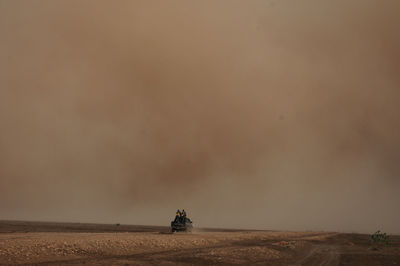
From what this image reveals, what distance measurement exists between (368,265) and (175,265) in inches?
611

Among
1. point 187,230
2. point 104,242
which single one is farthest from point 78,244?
point 187,230

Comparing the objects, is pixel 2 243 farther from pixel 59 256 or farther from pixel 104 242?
pixel 104 242

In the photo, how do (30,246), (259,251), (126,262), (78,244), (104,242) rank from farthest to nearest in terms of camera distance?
1. (259,251)
2. (104,242)
3. (78,244)
4. (30,246)
5. (126,262)

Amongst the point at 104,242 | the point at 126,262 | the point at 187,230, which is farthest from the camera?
the point at 187,230

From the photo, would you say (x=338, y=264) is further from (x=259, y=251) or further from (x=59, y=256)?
(x=59, y=256)

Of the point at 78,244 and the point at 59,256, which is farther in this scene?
the point at 78,244

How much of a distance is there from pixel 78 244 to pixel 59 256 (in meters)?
4.84

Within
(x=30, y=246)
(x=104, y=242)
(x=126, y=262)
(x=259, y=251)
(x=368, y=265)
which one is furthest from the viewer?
(x=259, y=251)

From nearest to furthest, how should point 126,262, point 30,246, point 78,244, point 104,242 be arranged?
point 126,262 → point 30,246 → point 78,244 → point 104,242

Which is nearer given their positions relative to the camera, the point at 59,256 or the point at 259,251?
the point at 59,256

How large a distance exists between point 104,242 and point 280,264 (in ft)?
51.6

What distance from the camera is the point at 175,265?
22.8 meters

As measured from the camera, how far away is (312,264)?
2627 centimetres

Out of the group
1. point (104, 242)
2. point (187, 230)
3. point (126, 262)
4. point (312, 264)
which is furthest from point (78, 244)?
point (187, 230)
